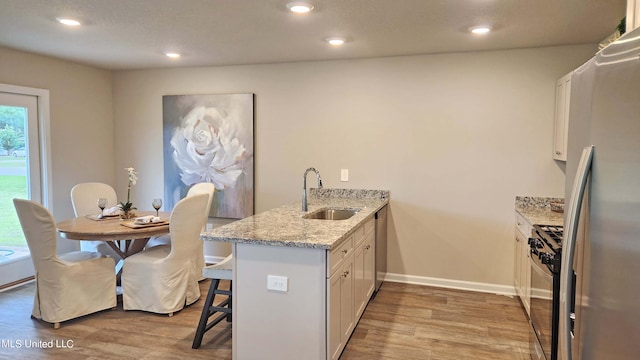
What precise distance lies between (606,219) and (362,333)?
2.61 metres

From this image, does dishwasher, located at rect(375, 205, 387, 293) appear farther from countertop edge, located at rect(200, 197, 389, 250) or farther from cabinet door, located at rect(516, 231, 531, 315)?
cabinet door, located at rect(516, 231, 531, 315)

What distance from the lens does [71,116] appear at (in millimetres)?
4945

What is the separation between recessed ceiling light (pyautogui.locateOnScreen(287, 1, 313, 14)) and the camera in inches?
108

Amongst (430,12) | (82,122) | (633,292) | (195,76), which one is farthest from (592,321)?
(82,122)

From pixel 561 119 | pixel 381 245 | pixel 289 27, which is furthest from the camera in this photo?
pixel 381 245

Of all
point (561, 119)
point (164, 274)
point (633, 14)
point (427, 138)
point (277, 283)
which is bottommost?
point (164, 274)

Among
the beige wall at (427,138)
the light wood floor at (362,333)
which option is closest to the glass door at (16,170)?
the light wood floor at (362,333)

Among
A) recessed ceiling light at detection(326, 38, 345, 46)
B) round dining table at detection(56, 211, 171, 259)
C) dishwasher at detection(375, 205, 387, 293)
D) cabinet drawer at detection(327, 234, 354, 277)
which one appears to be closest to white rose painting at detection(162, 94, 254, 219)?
round dining table at detection(56, 211, 171, 259)

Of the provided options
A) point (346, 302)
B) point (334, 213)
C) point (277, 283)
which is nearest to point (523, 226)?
point (334, 213)

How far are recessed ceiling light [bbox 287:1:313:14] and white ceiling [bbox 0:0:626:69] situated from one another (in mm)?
49

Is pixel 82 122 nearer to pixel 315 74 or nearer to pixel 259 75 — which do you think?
pixel 259 75

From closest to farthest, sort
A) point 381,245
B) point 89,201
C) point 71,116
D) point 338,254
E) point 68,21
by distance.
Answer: point 338,254, point 68,21, point 381,245, point 89,201, point 71,116

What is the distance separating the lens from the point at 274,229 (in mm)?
2881

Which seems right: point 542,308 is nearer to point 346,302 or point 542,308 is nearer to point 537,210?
point 346,302
